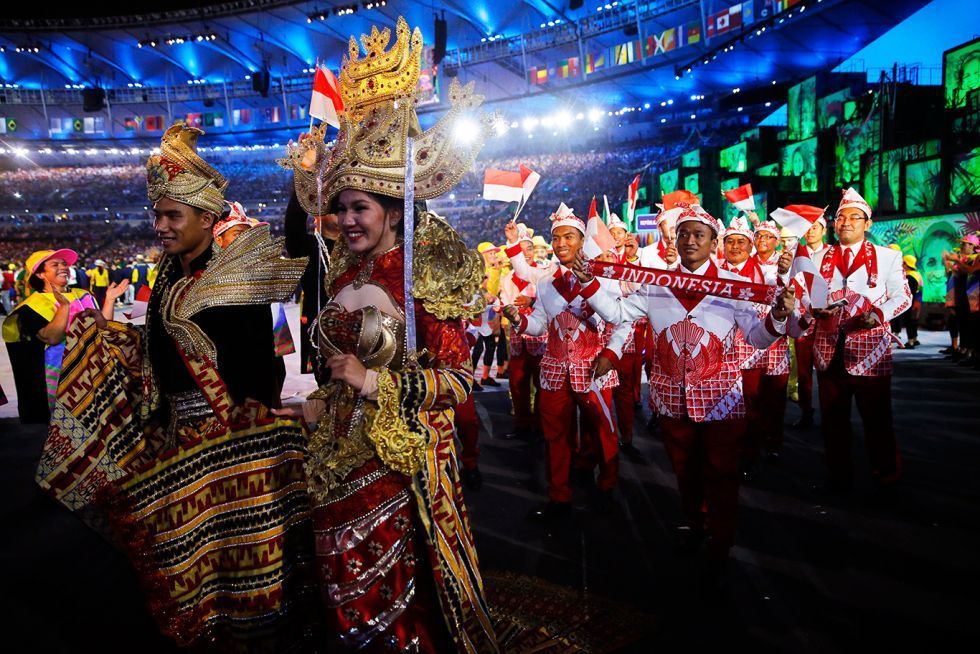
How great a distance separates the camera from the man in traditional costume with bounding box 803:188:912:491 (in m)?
4.91

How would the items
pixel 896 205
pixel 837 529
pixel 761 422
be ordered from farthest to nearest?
pixel 896 205
pixel 761 422
pixel 837 529

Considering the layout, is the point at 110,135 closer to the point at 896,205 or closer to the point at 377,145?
the point at 896,205

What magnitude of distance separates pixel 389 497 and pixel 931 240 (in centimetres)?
1743

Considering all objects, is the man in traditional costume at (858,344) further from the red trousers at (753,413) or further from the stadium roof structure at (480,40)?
the stadium roof structure at (480,40)

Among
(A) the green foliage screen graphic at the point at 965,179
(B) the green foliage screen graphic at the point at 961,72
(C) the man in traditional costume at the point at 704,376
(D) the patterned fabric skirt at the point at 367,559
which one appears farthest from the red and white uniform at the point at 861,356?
(B) the green foliage screen graphic at the point at 961,72

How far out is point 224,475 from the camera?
279cm

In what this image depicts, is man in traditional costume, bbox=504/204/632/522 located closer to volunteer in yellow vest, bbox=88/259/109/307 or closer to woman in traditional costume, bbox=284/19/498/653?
woman in traditional costume, bbox=284/19/498/653

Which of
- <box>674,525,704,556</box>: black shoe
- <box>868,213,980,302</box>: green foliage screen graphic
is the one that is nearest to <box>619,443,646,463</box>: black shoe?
<box>674,525,704,556</box>: black shoe

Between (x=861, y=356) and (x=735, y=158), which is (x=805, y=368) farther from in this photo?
(x=735, y=158)

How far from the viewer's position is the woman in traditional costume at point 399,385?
226cm

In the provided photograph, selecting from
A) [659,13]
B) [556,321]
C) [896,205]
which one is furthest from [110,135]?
[556,321]

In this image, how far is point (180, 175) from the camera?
2.99 meters

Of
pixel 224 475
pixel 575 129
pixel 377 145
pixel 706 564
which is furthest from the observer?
pixel 575 129

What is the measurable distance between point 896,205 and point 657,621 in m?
18.2
